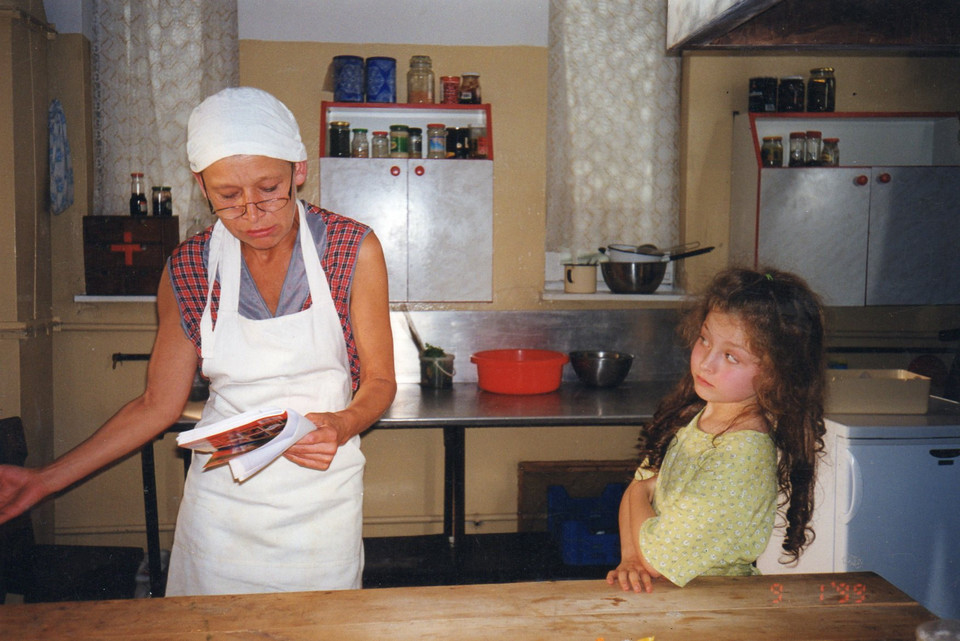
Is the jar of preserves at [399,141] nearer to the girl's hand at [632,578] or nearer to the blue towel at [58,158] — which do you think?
the blue towel at [58,158]

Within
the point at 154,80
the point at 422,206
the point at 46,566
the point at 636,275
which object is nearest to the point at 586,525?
the point at 636,275

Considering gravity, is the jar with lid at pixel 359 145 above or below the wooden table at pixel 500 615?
above

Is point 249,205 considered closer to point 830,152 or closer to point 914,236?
point 830,152

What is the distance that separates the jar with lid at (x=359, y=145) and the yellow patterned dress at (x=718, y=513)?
2.40 meters

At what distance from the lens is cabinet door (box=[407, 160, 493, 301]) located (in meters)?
3.46

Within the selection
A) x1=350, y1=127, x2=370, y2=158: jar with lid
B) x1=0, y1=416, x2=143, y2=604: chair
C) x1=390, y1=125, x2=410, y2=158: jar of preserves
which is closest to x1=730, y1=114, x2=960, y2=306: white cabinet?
x1=390, y1=125, x2=410, y2=158: jar of preserves

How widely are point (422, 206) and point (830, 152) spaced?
6.18 feet

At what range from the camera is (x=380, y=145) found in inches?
134

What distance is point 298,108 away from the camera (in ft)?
11.5

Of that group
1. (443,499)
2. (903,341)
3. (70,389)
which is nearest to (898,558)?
(903,341)

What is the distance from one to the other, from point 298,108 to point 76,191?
3.51 ft

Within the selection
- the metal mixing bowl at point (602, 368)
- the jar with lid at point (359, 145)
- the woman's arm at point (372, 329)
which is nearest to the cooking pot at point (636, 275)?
the metal mixing bowl at point (602, 368)

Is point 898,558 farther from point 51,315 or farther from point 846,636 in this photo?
point 51,315

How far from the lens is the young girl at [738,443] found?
53.3 inches
